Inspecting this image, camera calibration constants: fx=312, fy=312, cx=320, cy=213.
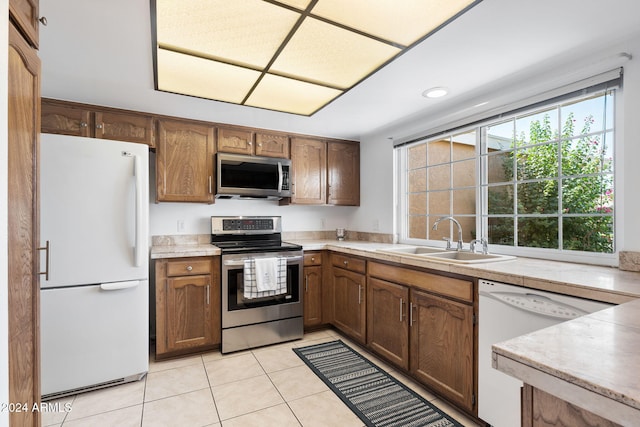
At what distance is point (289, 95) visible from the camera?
2367 millimetres

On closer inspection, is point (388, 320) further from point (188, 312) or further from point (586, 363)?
point (586, 363)

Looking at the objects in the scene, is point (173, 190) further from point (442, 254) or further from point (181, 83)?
point (442, 254)

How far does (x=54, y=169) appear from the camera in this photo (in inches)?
78.4

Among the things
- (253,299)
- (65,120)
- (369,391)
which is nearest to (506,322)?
(369,391)

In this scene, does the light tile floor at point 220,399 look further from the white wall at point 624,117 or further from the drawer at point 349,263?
the white wall at point 624,117

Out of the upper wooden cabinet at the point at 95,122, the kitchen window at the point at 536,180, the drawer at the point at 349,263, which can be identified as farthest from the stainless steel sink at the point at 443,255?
the upper wooden cabinet at the point at 95,122

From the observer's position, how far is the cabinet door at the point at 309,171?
11.3 ft

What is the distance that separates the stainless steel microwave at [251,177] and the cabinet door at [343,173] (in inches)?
23.3

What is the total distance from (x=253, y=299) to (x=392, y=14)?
94.2 inches

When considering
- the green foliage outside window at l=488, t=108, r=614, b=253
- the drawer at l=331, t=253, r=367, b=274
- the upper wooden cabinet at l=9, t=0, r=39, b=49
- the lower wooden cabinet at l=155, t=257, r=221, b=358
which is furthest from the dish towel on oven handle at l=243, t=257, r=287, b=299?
the upper wooden cabinet at l=9, t=0, r=39, b=49

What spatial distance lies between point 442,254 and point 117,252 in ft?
7.96

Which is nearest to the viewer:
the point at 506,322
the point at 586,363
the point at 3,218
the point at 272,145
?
the point at 586,363

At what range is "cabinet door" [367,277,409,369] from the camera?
2266mm

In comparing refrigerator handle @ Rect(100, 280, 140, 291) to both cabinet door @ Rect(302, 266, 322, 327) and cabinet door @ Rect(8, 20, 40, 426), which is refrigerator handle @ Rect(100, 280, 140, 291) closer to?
cabinet door @ Rect(8, 20, 40, 426)
